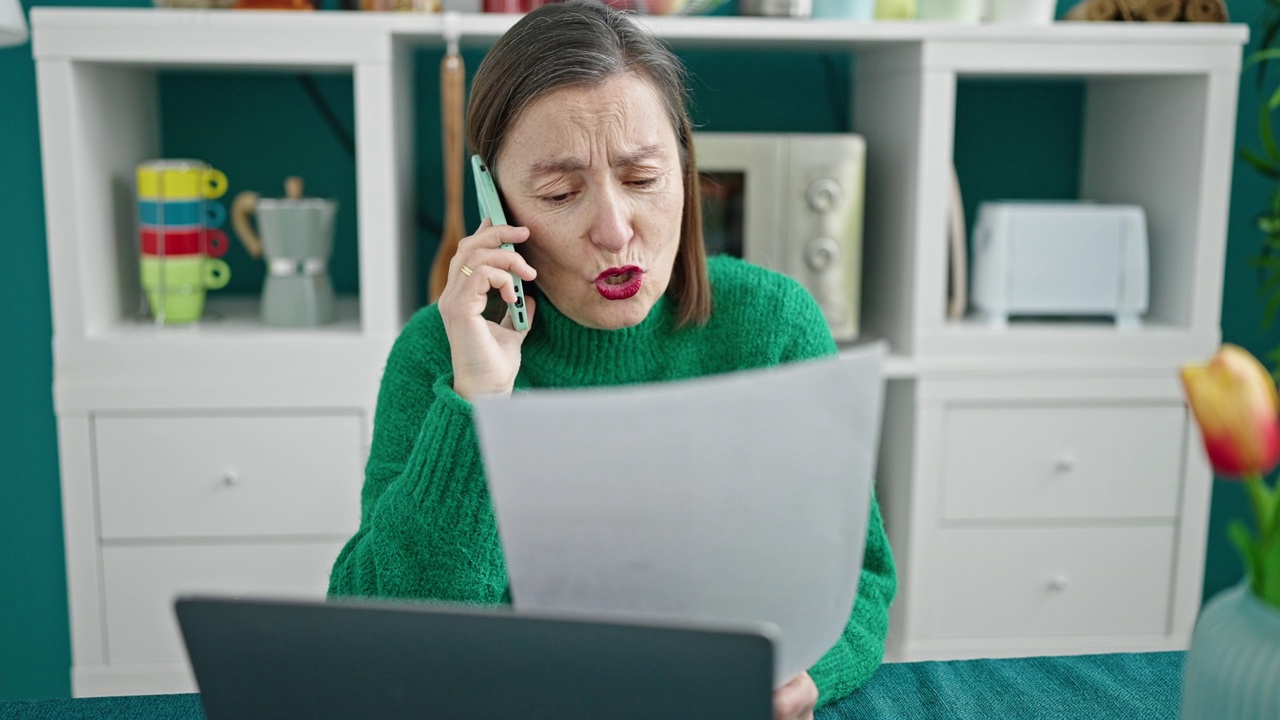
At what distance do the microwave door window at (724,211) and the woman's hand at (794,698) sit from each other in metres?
1.38

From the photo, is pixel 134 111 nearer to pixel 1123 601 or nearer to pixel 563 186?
pixel 563 186

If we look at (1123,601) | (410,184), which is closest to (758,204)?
(410,184)

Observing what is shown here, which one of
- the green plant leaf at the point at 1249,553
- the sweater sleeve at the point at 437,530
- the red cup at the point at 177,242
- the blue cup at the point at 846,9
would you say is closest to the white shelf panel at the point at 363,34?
the blue cup at the point at 846,9

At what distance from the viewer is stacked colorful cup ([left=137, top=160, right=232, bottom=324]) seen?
1.93m

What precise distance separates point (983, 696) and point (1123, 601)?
1.40 m

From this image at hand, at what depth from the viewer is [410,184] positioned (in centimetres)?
219

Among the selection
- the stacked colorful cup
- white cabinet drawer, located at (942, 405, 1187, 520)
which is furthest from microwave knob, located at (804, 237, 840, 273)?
the stacked colorful cup

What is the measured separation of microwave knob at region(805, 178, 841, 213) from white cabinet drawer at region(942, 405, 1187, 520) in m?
0.41

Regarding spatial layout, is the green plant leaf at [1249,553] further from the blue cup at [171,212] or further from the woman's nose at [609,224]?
the blue cup at [171,212]

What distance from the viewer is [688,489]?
20.2 inches

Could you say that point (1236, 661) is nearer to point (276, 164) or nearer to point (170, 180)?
point (170, 180)

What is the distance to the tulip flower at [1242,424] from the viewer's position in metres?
0.50

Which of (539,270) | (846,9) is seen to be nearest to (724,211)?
(846,9)

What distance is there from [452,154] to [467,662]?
1.57 meters
